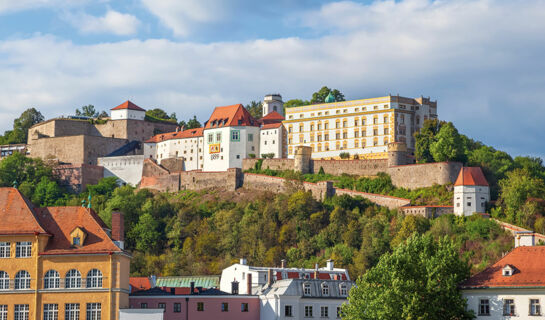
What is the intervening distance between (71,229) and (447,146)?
58.8 meters

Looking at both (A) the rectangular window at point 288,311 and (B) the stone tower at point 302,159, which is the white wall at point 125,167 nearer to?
(B) the stone tower at point 302,159

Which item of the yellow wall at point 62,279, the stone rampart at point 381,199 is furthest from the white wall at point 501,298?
the stone rampart at point 381,199

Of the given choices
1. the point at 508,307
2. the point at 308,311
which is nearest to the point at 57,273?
the point at 308,311

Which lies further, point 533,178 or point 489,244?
point 533,178

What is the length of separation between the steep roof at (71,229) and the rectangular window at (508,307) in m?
26.2

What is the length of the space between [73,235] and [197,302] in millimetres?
12366

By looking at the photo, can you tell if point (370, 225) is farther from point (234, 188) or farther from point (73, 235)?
point (73, 235)

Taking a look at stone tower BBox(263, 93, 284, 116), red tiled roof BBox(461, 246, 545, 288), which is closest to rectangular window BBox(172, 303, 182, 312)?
red tiled roof BBox(461, 246, 545, 288)

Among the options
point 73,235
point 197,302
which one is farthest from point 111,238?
point 197,302

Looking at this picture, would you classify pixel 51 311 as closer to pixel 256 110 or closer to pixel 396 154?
pixel 396 154

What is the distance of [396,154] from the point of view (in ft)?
424

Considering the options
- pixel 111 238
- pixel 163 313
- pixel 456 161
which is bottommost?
pixel 163 313

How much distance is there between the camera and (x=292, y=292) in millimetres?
84500

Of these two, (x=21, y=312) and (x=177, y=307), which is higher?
(x=21, y=312)
